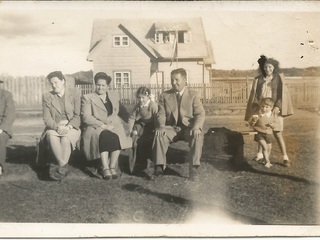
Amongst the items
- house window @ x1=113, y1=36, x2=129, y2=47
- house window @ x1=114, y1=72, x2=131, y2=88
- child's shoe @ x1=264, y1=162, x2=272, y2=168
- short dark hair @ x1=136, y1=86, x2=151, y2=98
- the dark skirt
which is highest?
house window @ x1=113, y1=36, x2=129, y2=47

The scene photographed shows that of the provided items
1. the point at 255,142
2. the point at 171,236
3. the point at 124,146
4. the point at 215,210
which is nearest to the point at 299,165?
the point at 255,142

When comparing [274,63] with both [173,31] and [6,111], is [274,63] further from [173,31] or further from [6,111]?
[6,111]

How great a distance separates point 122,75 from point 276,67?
1.21 m

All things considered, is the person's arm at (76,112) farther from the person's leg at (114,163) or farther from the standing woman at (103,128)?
the person's leg at (114,163)

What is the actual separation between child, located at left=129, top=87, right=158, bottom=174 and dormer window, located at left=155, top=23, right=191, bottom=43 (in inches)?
17.1

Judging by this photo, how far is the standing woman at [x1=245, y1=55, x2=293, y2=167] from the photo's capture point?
3.35 m

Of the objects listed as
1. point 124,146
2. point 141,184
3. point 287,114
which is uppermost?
point 287,114

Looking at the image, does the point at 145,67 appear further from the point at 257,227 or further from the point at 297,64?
the point at 257,227

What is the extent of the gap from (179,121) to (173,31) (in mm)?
701

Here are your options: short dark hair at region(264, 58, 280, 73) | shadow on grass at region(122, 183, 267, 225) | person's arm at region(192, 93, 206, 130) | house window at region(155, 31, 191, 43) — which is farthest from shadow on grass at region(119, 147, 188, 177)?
short dark hair at region(264, 58, 280, 73)

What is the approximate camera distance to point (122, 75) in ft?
10.9

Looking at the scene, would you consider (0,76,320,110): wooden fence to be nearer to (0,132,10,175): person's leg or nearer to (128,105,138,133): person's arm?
(128,105,138,133): person's arm

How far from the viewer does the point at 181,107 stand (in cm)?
332

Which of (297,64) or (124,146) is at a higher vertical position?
(297,64)
